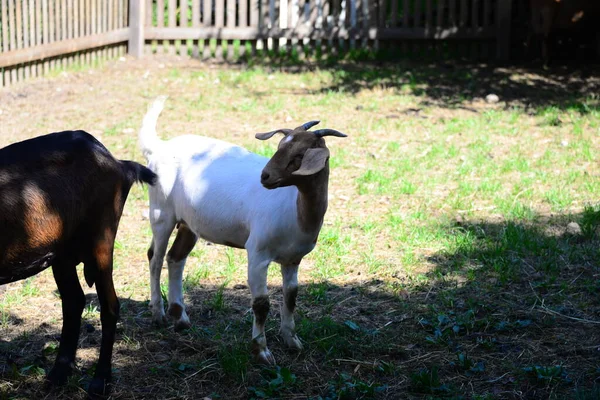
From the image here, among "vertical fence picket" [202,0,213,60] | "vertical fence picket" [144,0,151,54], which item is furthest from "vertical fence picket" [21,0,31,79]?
"vertical fence picket" [202,0,213,60]

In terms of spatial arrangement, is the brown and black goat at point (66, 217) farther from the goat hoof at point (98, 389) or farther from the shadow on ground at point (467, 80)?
the shadow on ground at point (467, 80)

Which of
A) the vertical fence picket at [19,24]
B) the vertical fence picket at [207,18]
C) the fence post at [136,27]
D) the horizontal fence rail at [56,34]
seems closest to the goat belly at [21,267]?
the horizontal fence rail at [56,34]

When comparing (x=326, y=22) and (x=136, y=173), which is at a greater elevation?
(x=326, y=22)

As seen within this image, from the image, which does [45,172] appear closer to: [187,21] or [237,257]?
[237,257]

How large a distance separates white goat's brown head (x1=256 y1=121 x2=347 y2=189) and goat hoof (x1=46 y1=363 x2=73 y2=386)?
1.54 metres

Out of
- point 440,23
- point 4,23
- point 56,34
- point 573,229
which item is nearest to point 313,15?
point 440,23

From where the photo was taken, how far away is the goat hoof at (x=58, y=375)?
15.3ft

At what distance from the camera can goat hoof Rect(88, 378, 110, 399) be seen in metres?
4.53

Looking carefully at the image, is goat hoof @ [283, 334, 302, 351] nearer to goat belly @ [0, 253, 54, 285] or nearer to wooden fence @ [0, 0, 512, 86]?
goat belly @ [0, 253, 54, 285]

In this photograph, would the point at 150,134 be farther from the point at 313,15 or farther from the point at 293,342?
the point at 313,15

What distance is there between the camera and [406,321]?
18.5 feet

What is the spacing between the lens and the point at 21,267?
4.23 meters

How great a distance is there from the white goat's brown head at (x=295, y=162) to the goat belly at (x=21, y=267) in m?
1.21

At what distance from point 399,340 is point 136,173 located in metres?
1.98
